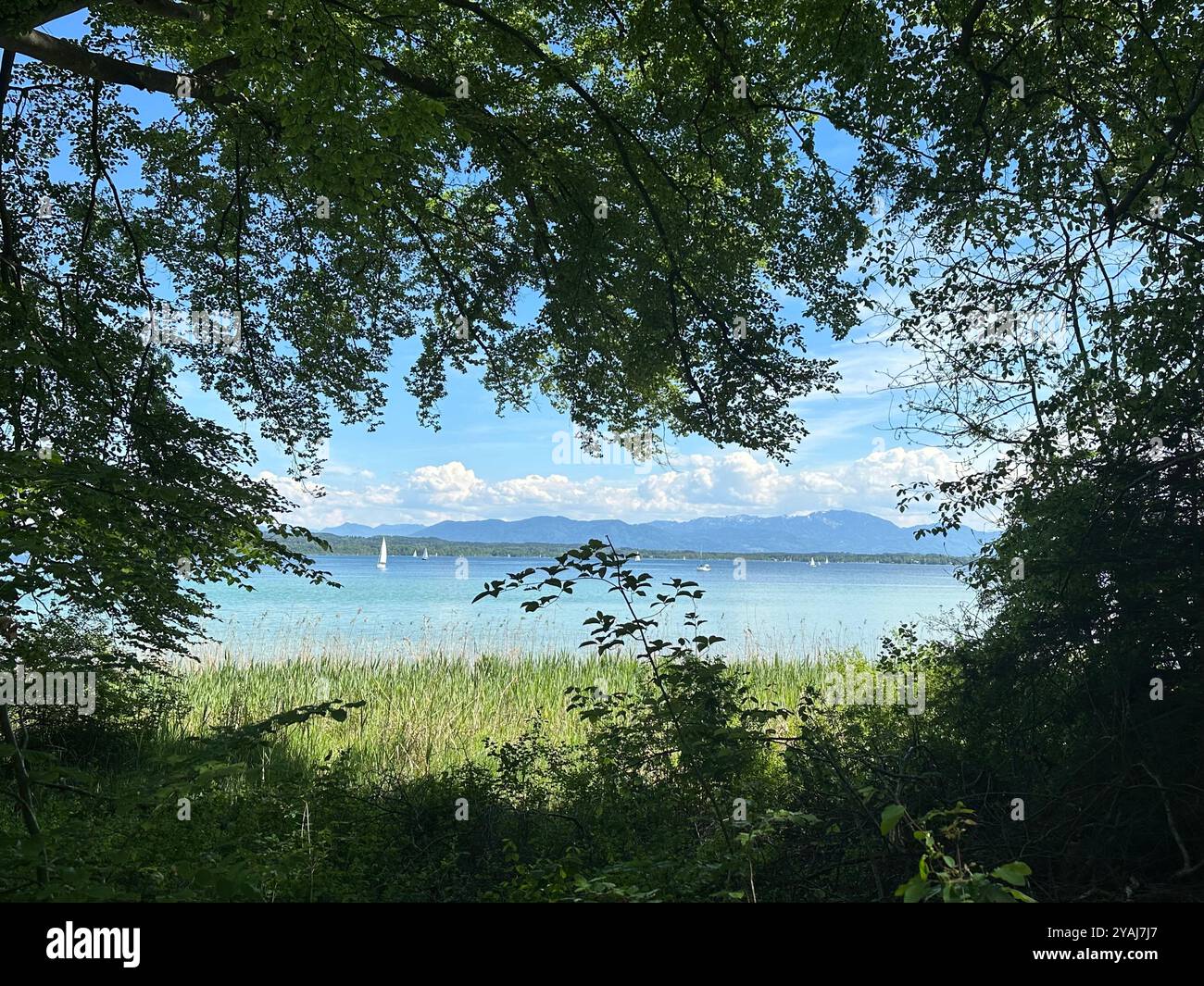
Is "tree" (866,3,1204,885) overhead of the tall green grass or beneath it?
overhead

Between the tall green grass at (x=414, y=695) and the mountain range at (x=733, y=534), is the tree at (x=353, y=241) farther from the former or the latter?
the mountain range at (x=733, y=534)

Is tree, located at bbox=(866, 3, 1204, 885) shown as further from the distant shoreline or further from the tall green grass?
the distant shoreline

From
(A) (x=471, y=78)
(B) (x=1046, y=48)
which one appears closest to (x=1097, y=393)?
(B) (x=1046, y=48)

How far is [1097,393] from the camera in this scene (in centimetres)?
507

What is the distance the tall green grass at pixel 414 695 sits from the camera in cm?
921

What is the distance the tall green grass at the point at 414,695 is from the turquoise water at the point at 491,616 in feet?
1.96

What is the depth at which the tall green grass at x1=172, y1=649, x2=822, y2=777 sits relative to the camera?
921cm

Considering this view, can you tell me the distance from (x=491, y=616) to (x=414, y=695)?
1961 cm

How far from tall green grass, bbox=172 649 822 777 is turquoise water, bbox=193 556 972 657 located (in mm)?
597

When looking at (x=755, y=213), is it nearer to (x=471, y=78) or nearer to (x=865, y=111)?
(x=865, y=111)
